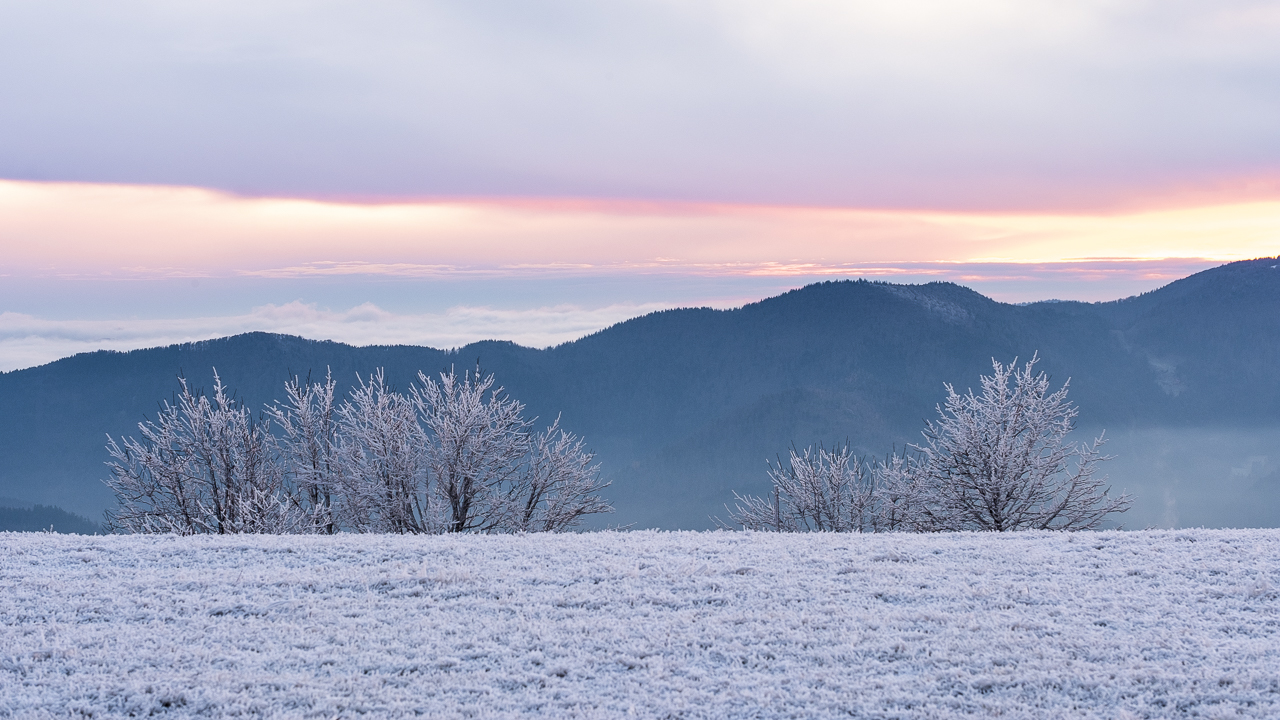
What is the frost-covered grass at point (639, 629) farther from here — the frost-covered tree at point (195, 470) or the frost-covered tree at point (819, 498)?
the frost-covered tree at point (819, 498)

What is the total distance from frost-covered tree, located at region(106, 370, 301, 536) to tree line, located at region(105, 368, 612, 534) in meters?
0.06

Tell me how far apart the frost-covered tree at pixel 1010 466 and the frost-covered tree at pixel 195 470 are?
87.9ft

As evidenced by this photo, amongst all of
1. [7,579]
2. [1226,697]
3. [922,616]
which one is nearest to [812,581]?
[922,616]

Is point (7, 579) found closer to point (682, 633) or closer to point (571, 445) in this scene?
point (682, 633)

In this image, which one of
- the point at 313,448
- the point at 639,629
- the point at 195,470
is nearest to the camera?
the point at 639,629

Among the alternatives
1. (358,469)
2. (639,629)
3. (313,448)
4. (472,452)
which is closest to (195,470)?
(313,448)

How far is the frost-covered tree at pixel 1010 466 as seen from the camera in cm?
3388

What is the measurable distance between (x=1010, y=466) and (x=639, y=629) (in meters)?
26.8

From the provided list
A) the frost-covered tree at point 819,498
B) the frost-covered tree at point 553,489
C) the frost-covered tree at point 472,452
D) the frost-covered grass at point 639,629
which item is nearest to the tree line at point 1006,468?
the frost-covered tree at point 553,489

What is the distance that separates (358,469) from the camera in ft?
119

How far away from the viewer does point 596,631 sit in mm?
11484

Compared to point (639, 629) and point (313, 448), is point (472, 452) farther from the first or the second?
point (639, 629)

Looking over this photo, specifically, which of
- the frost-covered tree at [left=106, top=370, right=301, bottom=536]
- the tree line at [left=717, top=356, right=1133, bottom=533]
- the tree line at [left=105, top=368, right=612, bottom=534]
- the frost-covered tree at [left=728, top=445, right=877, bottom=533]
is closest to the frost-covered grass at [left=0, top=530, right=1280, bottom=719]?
the tree line at [left=717, top=356, right=1133, bottom=533]

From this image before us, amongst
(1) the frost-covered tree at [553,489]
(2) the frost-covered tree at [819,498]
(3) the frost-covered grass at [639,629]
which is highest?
(3) the frost-covered grass at [639,629]
